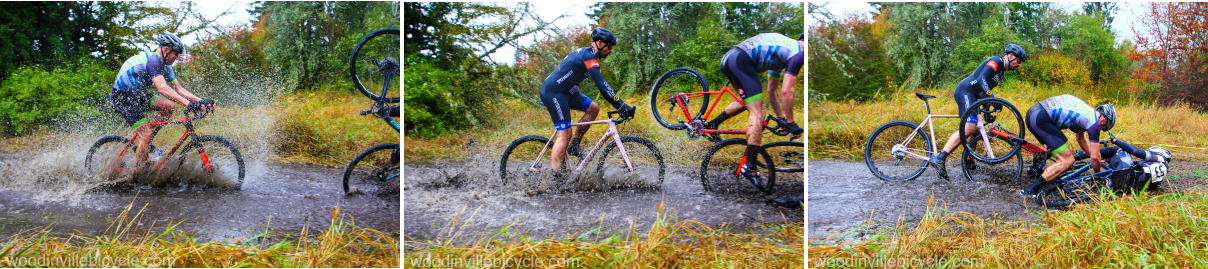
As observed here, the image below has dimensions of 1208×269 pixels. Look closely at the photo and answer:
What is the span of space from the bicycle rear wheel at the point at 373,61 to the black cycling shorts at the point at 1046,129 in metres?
4.00

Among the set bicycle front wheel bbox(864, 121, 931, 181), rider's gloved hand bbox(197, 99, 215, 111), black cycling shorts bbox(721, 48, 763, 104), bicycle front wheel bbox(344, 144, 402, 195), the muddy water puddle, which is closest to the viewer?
black cycling shorts bbox(721, 48, 763, 104)

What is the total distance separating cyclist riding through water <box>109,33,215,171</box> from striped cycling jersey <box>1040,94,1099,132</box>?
539 cm

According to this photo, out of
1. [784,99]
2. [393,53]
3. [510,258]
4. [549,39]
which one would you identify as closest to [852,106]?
[784,99]

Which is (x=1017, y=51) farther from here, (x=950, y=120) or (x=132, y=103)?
(x=132, y=103)

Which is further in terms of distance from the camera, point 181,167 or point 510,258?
point 181,167

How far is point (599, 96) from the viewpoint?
296cm

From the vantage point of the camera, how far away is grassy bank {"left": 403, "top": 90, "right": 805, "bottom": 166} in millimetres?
2934

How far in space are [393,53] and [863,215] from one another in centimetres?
301

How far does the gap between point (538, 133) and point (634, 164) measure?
58cm

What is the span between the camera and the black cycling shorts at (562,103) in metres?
2.98

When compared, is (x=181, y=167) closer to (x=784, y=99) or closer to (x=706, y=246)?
(x=706, y=246)

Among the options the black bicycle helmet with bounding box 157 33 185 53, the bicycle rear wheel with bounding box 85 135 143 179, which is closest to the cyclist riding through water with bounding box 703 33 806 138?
the black bicycle helmet with bounding box 157 33 185 53

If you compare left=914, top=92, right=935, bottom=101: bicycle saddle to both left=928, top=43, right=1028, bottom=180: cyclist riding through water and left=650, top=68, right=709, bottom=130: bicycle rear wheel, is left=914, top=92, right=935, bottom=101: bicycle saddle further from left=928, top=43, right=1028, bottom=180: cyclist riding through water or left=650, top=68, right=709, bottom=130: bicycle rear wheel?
left=650, top=68, right=709, bottom=130: bicycle rear wheel

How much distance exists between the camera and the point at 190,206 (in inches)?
136
